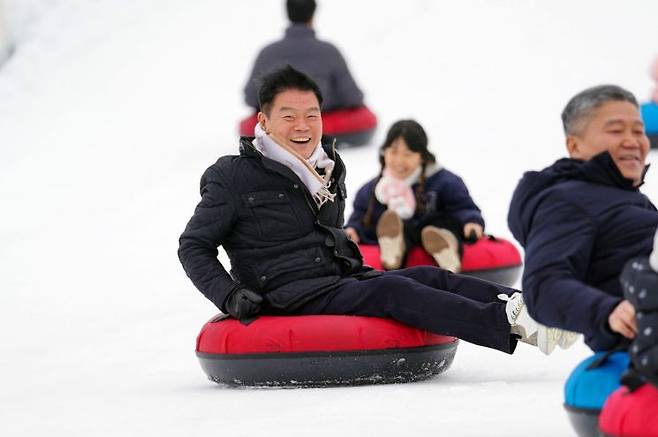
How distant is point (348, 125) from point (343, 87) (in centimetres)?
37

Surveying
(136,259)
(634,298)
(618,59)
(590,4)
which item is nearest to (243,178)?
(634,298)

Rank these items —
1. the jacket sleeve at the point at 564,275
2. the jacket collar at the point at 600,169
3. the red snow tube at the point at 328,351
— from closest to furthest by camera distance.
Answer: the jacket sleeve at the point at 564,275 → the jacket collar at the point at 600,169 → the red snow tube at the point at 328,351

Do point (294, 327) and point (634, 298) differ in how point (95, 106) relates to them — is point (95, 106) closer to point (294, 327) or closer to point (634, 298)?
point (294, 327)

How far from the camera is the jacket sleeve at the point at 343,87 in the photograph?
43.6ft

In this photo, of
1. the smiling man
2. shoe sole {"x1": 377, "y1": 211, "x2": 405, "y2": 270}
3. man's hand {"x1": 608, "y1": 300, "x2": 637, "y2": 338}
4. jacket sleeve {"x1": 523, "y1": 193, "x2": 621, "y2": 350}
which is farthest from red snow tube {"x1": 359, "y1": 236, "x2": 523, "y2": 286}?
man's hand {"x1": 608, "y1": 300, "x2": 637, "y2": 338}

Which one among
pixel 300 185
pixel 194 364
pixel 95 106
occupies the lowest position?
pixel 194 364

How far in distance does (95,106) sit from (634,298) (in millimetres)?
13859

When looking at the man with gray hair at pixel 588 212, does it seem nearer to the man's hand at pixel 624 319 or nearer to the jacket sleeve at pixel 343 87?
the man's hand at pixel 624 319

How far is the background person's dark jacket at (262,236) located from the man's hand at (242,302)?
1.2 inches

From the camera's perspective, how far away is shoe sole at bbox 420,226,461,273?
29.3 ft

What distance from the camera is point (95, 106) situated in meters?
17.7

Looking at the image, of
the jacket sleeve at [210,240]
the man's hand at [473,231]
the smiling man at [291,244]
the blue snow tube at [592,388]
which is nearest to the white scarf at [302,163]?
the smiling man at [291,244]

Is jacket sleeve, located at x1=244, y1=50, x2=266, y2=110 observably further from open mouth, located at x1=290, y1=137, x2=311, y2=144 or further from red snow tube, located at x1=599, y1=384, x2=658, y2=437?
red snow tube, located at x1=599, y1=384, x2=658, y2=437

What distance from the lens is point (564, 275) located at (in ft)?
15.0
